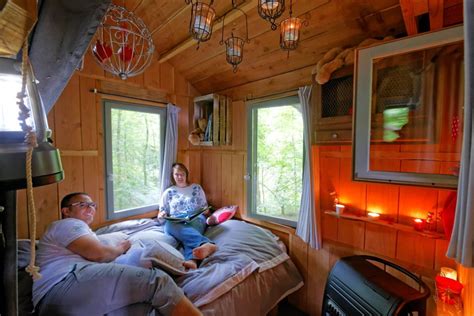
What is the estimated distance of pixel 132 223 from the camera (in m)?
2.23

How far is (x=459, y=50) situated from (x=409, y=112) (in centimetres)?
33

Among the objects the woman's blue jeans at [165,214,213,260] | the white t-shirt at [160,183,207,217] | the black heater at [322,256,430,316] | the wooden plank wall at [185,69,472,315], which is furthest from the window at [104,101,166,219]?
the black heater at [322,256,430,316]

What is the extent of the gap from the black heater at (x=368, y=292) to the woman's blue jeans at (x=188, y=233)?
1.08 m

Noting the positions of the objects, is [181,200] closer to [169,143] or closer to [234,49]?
[169,143]

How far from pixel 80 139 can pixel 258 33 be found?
186cm

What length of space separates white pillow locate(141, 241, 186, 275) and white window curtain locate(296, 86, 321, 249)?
100cm

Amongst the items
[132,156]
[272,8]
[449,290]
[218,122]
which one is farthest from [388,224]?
[132,156]

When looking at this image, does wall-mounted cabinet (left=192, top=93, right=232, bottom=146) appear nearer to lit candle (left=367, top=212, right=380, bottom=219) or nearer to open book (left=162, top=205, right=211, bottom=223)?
open book (left=162, top=205, right=211, bottom=223)

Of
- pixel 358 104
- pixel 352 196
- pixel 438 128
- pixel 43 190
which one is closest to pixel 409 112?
pixel 438 128

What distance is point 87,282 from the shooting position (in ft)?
3.76

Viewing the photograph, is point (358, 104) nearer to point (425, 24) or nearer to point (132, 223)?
point (425, 24)

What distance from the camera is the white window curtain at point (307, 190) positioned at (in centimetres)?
178

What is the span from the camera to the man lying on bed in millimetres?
1122

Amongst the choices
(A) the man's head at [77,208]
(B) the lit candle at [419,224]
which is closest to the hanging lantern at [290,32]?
(B) the lit candle at [419,224]
